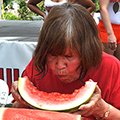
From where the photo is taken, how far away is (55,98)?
46.8 inches

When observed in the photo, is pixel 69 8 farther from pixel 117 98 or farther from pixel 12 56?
pixel 12 56

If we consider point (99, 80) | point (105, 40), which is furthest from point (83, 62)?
point (105, 40)

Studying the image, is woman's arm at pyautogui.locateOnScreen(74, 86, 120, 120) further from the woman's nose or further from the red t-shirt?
the woman's nose

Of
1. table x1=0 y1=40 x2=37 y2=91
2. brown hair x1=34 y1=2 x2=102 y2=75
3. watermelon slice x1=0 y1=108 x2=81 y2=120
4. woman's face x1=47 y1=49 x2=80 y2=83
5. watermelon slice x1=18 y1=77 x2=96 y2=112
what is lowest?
table x1=0 y1=40 x2=37 y2=91

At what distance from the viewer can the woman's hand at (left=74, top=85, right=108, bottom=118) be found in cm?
94

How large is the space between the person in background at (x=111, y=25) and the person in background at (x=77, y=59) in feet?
2.86

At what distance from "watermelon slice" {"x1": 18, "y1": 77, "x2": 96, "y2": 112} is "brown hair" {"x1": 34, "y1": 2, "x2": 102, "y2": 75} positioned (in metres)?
0.15

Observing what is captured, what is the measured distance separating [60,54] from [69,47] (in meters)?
0.06

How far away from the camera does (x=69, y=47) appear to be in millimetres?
1021

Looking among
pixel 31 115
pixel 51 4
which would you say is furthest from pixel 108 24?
pixel 31 115

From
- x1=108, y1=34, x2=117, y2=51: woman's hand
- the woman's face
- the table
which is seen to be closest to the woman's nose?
the woman's face

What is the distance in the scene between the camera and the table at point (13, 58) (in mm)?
2625

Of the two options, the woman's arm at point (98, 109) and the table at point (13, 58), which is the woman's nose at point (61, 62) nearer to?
the woman's arm at point (98, 109)

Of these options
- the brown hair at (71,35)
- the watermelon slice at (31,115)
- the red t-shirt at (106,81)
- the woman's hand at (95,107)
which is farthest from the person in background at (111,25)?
the watermelon slice at (31,115)
